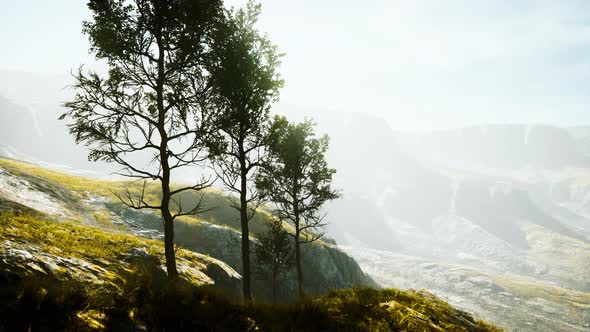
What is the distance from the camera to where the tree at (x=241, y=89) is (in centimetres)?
1400

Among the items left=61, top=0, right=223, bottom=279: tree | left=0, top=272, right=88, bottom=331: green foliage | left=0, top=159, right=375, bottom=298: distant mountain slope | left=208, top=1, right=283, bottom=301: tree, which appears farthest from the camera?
left=0, top=159, right=375, bottom=298: distant mountain slope

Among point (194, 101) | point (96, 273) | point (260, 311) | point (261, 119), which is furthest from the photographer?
point (261, 119)

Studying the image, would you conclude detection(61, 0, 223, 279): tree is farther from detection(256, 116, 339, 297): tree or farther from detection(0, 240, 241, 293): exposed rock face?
detection(256, 116, 339, 297): tree


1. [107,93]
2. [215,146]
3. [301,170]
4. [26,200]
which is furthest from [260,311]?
[26,200]

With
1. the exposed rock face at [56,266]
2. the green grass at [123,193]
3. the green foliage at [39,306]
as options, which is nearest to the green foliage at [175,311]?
the green foliage at [39,306]

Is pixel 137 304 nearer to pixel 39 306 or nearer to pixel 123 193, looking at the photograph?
pixel 39 306

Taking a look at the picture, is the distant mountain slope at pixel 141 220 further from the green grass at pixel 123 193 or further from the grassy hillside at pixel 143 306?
the grassy hillside at pixel 143 306

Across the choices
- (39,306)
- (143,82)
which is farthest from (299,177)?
(39,306)

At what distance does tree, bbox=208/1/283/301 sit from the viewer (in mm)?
14000

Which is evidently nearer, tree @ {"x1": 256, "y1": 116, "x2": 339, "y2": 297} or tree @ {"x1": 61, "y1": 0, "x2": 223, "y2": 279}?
tree @ {"x1": 61, "y1": 0, "x2": 223, "y2": 279}

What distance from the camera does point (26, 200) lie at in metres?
23.4

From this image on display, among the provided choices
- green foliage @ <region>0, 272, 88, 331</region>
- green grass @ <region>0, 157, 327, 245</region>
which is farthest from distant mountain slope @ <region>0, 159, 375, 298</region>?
green foliage @ <region>0, 272, 88, 331</region>

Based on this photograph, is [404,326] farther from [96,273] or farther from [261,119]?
[261,119]

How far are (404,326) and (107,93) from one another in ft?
41.5
